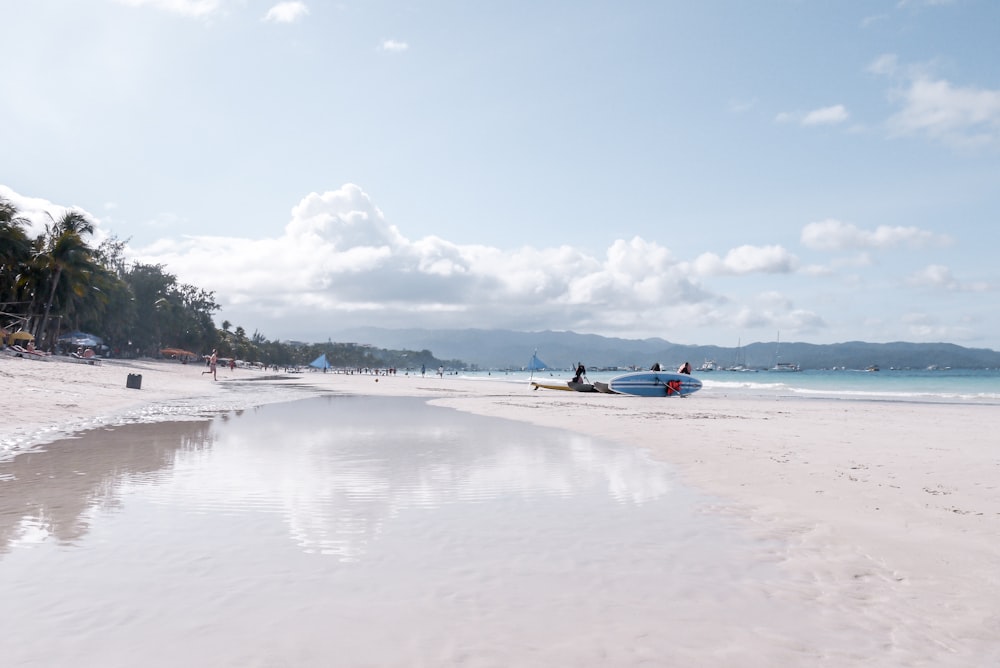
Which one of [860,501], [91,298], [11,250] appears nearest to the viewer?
[860,501]

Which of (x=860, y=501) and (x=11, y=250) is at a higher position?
(x=11, y=250)

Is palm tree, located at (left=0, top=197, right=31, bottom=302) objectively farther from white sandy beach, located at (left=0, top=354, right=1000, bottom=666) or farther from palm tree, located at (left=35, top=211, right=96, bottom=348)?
white sandy beach, located at (left=0, top=354, right=1000, bottom=666)

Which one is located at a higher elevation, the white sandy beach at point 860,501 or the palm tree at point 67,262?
the palm tree at point 67,262

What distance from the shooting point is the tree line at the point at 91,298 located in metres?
59.6

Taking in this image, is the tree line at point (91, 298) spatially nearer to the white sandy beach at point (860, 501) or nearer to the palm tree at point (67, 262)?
the palm tree at point (67, 262)

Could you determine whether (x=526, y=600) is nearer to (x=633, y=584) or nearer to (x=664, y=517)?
(x=633, y=584)

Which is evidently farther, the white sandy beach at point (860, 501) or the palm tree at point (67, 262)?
the palm tree at point (67, 262)

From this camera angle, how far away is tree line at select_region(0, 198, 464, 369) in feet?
196

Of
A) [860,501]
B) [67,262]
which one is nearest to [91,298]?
[67,262]

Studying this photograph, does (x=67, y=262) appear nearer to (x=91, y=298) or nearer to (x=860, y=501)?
(x=91, y=298)

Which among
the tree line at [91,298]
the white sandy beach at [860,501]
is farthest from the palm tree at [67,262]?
the white sandy beach at [860,501]

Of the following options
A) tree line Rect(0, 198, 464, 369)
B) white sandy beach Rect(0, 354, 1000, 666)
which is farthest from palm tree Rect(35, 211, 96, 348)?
white sandy beach Rect(0, 354, 1000, 666)

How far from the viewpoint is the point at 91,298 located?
73500 millimetres

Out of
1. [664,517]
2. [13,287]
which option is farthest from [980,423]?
[13,287]
